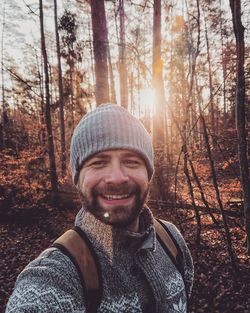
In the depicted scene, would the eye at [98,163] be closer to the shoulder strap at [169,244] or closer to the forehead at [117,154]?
the forehead at [117,154]

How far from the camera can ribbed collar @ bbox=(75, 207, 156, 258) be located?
1.46 m

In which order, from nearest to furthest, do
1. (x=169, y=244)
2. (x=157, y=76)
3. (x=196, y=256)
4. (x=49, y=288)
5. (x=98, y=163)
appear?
(x=49, y=288) → (x=98, y=163) → (x=169, y=244) → (x=196, y=256) → (x=157, y=76)

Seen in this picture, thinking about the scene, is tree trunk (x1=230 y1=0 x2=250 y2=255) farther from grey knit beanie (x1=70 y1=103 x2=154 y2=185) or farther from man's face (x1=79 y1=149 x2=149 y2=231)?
man's face (x1=79 y1=149 x2=149 y2=231)

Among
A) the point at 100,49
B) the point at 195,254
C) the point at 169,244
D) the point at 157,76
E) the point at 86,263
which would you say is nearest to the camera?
the point at 86,263

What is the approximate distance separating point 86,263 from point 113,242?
21 centimetres

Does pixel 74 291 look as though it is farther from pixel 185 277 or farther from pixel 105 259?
pixel 185 277

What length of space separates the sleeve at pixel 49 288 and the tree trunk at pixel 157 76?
858 centimetres

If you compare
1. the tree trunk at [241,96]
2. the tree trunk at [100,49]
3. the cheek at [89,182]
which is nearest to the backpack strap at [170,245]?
the cheek at [89,182]

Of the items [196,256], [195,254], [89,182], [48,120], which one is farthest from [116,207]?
[48,120]

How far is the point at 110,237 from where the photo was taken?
1.50 meters

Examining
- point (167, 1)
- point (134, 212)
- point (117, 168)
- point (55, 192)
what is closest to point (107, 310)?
point (134, 212)

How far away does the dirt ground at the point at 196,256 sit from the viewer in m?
4.58

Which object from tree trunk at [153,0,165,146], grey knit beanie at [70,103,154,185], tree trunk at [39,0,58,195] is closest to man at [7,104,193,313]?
grey knit beanie at [70,103,154,185]

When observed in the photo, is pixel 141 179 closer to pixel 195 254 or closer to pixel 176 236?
pixel 176 236
